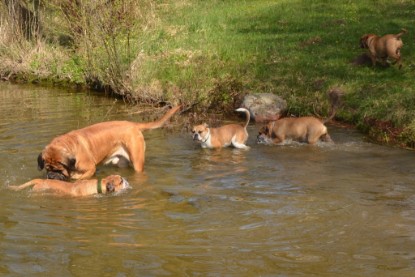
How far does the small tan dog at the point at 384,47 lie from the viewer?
1527 centimetres

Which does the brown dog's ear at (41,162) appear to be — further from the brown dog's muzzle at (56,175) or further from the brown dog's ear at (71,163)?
the brown dog's ear at (71,163)

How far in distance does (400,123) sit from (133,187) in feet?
17.2

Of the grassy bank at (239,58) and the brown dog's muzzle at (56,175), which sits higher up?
the grassy bank at (239,58)

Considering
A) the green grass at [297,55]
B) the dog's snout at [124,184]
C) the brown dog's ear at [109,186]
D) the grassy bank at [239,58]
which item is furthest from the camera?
the grassy bank at [239,58]

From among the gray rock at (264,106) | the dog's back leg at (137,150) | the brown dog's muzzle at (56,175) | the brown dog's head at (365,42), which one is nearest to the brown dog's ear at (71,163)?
the brown dog's muzzle at (56,175)

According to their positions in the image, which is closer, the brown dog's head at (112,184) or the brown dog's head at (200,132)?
the brown dog's head at (112,184)

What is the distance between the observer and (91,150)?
9961 mm

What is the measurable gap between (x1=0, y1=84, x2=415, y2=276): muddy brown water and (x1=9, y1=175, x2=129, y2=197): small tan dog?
0.35 feet

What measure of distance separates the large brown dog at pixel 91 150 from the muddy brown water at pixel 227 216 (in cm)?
38

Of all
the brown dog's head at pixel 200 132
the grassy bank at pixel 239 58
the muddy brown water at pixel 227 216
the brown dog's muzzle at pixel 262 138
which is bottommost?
the muddy brown water at pixel 227 216

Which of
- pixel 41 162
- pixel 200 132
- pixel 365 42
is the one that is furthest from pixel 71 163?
pixel 365 42

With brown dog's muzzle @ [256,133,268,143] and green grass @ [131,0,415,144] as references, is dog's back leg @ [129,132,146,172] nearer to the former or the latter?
brown dog's muzzle @ [256,133,268,143]

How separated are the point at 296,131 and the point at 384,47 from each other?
4.15 meters

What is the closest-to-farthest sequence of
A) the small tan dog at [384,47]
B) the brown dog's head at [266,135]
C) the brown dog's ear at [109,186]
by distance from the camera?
1. the brown dog's ear at [109,186]
2. the brown dog's head at [266,135]
3. the small tan dog at [384,47]
